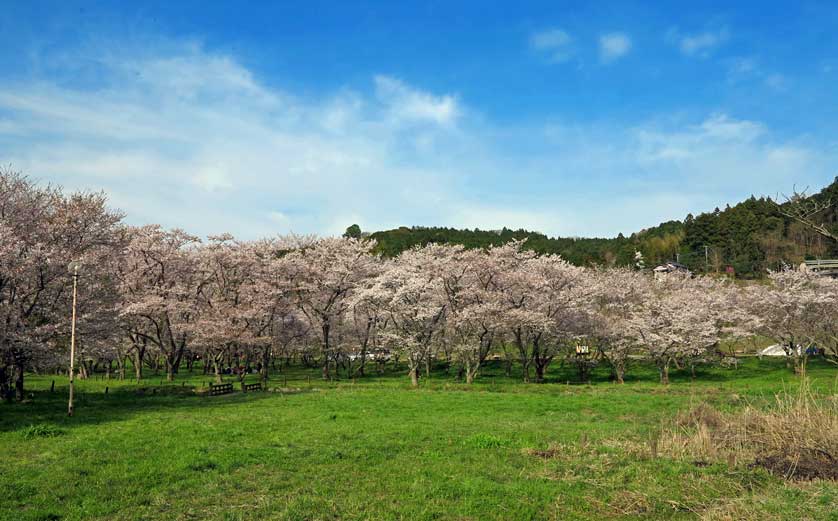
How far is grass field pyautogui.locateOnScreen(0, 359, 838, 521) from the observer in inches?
362

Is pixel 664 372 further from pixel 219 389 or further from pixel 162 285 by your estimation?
pixel 162 285

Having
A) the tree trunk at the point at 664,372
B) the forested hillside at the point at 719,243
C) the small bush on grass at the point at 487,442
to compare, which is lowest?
the tree trunk at the point at 664,372

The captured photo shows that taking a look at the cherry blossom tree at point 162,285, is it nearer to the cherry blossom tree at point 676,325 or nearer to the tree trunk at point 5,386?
the tree trunk at point 5,386

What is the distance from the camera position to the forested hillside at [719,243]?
265 feet

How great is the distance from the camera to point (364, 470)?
12.0 meters

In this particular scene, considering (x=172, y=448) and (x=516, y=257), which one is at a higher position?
(x=516, y=257)

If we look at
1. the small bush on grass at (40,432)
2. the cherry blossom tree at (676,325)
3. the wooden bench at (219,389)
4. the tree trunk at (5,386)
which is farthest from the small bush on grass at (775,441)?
the cherry blossom tree at (676,325)

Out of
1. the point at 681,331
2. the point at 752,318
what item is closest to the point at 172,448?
the point at 681,331

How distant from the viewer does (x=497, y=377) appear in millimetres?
44406

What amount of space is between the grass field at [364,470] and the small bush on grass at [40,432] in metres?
0.05

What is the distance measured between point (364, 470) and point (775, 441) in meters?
9.17

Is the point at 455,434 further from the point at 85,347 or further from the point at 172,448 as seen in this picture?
the point at 85,347

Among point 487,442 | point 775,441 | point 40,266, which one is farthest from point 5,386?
point 775,441

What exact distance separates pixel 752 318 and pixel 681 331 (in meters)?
8.39
